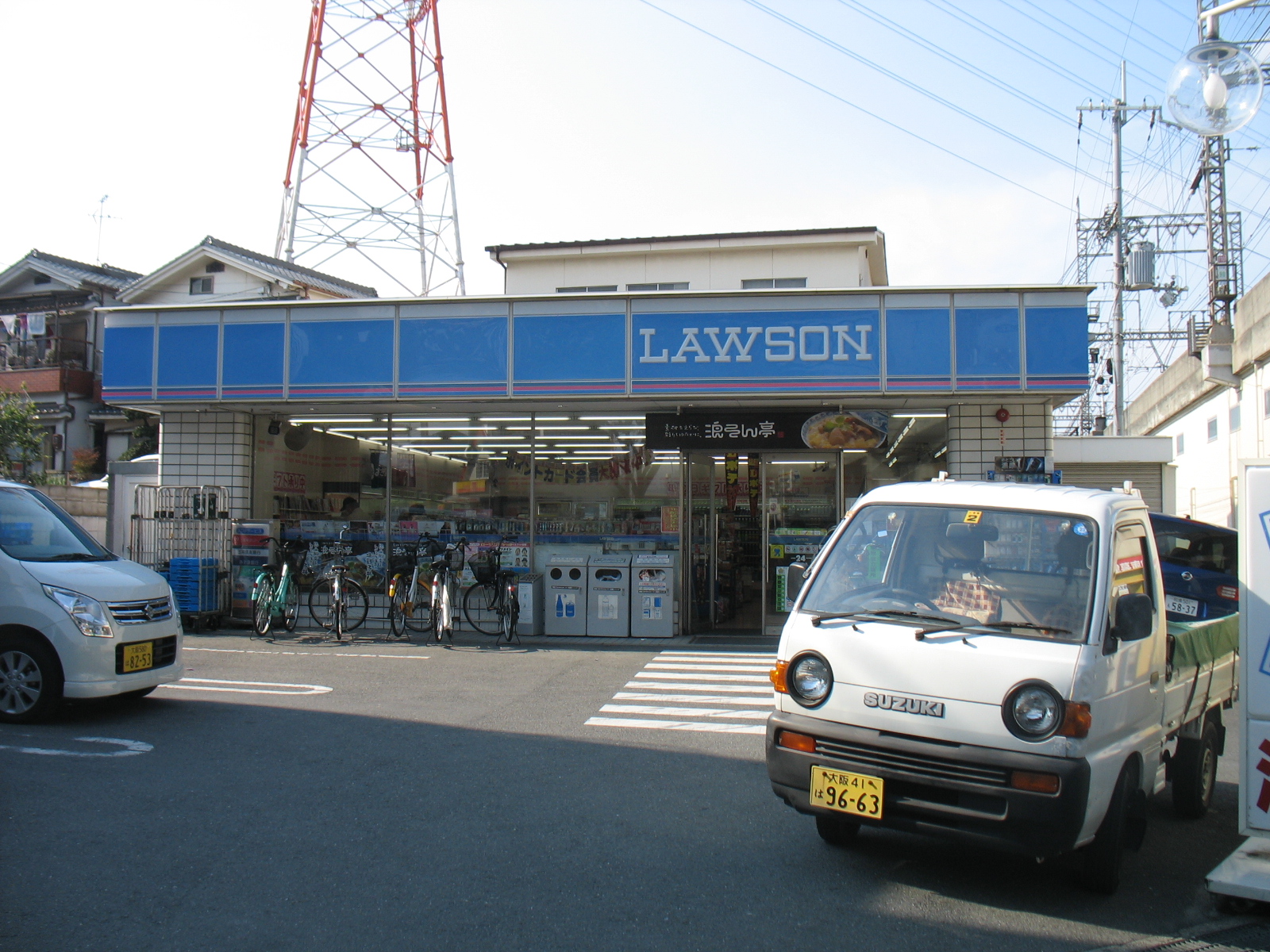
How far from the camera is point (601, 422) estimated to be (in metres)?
14.5

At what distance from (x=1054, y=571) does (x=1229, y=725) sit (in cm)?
522

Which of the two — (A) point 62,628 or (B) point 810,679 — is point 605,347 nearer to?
(A) point 62,628

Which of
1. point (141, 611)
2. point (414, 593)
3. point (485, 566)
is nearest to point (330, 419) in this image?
point (414, 593)

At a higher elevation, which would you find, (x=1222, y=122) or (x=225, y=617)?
(x=1222, y=122)

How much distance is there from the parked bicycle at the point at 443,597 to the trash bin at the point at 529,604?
95 centimetres

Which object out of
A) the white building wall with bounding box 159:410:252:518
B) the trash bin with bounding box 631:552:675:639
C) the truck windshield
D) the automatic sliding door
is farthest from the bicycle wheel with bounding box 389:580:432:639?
the truck windshield

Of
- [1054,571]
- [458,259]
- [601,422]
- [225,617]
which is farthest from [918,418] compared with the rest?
[458,259]

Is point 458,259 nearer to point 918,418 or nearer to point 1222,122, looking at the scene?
point 918,418

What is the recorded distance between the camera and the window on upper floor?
1784 cm

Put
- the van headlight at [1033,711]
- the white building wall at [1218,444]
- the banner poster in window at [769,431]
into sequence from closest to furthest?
the van headlight at [1033,711] → the banner poster in window at [769,431] → the white building wall at [1218,444]

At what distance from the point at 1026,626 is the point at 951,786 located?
885 mm

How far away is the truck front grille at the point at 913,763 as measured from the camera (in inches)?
160

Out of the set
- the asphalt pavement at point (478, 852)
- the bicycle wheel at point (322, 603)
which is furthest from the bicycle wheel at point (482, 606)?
the asphalt pavement at point (478, 852)

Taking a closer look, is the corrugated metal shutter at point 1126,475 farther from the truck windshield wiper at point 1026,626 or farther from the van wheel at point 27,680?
the van wheel at point 27,680
